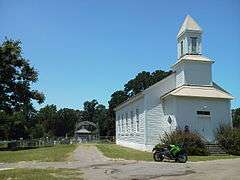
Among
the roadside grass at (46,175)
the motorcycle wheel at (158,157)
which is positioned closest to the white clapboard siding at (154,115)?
the motorcycle wheel at (158,157)

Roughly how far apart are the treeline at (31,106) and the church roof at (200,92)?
20572 mm

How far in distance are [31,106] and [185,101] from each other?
24.2m

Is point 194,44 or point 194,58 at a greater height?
point 194,44

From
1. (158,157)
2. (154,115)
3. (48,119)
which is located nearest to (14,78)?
(154,115)

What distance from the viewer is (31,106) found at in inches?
2082

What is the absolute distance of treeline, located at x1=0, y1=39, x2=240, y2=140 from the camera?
5031 centimetres

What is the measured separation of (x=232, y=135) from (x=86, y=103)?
11051cm

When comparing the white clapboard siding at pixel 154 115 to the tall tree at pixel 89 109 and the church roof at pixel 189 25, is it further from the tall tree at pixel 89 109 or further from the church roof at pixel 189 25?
the tall tree at pixel 89 109

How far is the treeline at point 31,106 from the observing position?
50.3 m

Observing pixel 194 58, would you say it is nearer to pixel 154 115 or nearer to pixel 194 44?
pixel 194 44

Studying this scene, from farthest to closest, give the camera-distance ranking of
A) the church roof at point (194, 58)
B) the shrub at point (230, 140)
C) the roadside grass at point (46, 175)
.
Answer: the church roof at point (194, 58)
the shrub at point (230, 140)
the roadside grass at point (46, 175)

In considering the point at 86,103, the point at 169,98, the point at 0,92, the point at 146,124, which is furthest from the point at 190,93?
the point at 86,103

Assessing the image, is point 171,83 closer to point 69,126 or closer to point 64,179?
point 64,179

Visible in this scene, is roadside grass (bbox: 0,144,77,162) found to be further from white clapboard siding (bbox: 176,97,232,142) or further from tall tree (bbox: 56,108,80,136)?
tall tree (bbox: 56,108,80,136)
